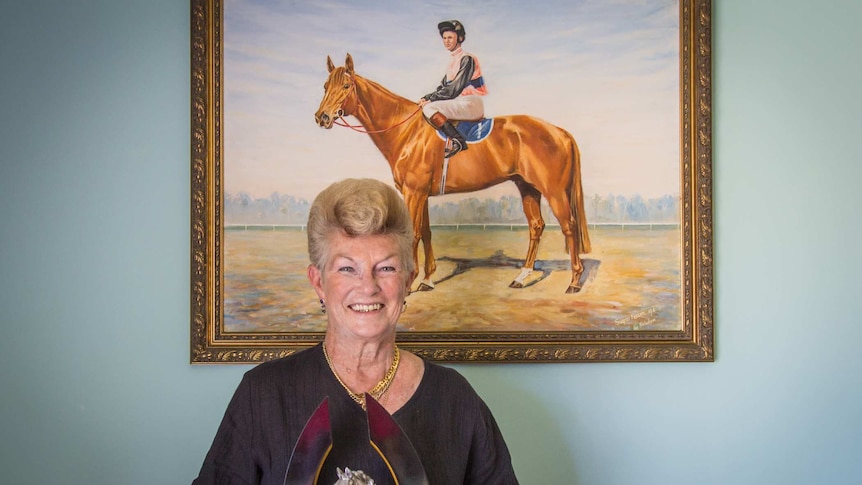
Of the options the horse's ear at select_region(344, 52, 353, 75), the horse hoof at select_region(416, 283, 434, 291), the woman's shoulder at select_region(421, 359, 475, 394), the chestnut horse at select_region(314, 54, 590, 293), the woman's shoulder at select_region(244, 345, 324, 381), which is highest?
the horse's ear at select_region(344, 52, 353, 75)

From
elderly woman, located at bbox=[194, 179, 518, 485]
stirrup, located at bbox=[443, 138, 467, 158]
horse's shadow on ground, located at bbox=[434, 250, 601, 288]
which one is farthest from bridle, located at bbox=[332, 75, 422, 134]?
elderly woman, located at bbox=[194, 179, 518, 485]

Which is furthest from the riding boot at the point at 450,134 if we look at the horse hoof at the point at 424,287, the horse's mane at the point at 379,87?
the horse hoof at the point at 424,287

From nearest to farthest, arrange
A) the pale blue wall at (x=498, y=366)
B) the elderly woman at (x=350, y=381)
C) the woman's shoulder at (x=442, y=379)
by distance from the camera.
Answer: the elderly woman at (x=350, y=381) < the woman's shoulder at (x=442, y=379) < the pale blue wall at (x=498, y=366)

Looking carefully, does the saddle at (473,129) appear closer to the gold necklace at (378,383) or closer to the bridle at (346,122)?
the bridle at (346,122)

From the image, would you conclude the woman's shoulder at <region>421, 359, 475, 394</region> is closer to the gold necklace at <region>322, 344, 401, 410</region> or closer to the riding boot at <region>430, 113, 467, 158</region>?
the gold necklace at <region>322, 344, 401, 410</region>

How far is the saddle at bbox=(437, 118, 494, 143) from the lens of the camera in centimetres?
201

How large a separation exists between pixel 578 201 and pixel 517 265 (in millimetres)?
250

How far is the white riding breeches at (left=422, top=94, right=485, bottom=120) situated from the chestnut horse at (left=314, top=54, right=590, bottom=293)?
0.12 feet

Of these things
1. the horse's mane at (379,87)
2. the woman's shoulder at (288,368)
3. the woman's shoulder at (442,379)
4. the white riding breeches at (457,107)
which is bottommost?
the woman's shoulder at (442,379)

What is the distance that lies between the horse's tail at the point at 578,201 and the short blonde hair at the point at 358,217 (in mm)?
700

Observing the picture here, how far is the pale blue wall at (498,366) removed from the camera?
6.30ft
